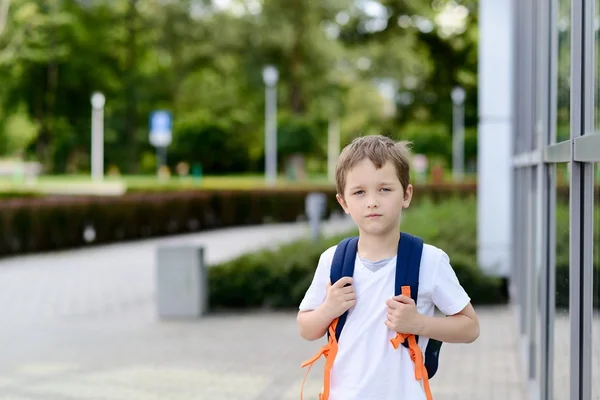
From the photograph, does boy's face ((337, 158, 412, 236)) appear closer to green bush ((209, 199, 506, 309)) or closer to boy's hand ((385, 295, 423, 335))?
boy's hand ((385, 295, 423, 335))

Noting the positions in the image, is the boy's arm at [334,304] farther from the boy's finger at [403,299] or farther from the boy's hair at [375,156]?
the boy's hair at [375,156]

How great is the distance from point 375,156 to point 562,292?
141cm

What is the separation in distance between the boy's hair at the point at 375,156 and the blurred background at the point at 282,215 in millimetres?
467

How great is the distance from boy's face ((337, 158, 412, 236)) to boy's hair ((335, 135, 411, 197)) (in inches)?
0.6

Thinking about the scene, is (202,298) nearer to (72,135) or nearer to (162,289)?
(162,289)

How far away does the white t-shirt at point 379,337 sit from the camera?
8.81 ft

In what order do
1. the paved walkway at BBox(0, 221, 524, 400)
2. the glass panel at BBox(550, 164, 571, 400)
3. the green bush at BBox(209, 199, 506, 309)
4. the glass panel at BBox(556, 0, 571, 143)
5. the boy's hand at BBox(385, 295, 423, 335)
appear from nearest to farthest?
the boy's hand at BBox(385, 295, 423, 335) → the glass panel at BBox(550, 164, 571, 400) → the glass panel at BBox(556, 0, 571, 143) → the paved walkway at BBox(0, 221, 524, 400) → the green bush at BBox(209, 199, 506, 309)

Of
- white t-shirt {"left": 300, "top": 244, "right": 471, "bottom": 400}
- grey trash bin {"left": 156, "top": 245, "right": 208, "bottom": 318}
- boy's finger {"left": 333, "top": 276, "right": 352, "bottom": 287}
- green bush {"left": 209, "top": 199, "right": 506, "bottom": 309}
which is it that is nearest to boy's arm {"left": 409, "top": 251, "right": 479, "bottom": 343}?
white t-shirt {"left": 300, "top": 244, "right": 471, "bottom": 400}

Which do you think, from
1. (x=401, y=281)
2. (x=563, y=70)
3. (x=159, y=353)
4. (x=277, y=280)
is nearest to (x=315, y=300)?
(x=401, y=281)

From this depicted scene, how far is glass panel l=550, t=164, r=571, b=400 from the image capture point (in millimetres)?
3537

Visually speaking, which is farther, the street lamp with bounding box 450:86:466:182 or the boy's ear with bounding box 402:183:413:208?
the street lamp with bounding box 450:86:466:182

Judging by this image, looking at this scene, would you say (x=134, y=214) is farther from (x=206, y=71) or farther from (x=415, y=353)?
(x=206, y=71)

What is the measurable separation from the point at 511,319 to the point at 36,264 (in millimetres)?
8456

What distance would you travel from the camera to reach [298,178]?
46.3m
